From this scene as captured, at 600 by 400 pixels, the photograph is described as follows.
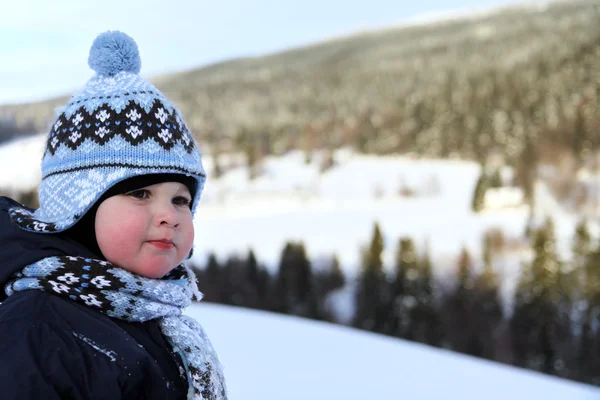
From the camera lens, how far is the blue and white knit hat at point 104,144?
106cm

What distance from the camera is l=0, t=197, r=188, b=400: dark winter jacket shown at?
2.81 ft

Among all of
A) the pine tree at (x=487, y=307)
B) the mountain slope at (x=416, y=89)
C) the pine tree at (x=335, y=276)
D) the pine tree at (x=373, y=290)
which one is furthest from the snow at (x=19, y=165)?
the pine tree at (x=487, y=307)

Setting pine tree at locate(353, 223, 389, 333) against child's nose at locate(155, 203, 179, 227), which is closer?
child's nose at locate(155, 203, 179, 227)

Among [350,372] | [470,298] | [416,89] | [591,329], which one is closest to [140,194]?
[350,372]

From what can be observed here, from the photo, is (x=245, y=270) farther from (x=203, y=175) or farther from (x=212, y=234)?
(x=203, y=175)

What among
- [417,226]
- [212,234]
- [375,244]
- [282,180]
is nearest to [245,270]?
[212,234]

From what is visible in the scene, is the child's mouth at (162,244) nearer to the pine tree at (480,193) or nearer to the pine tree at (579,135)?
the pine tree at (480,193)

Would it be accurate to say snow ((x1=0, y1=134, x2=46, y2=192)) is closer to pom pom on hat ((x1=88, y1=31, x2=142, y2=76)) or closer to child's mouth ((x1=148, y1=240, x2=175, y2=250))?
pom pom on hat ((x1=88, y1=31, x2=142, y2=76))

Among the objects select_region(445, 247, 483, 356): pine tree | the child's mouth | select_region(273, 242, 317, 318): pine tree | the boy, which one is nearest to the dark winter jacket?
the boy

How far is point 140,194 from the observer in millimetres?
1102

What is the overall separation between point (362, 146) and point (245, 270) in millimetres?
1781

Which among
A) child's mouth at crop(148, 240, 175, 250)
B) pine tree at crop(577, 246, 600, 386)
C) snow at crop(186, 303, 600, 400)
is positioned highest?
child's mouth at crop(148, 240, 175, 250)

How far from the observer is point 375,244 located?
5500mm

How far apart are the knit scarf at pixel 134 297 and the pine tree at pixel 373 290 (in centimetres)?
438
